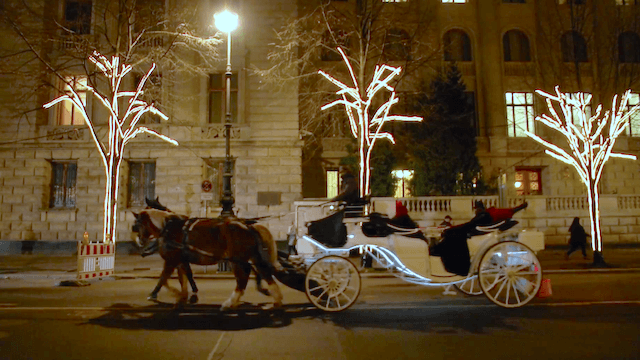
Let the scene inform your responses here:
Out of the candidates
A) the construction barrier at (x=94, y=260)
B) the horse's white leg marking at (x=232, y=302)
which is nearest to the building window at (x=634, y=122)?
the horse's white leg marking at (x=232, y=302)

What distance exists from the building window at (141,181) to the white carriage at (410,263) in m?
14.9

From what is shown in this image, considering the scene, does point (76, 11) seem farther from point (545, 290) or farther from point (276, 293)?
point (545, 290)

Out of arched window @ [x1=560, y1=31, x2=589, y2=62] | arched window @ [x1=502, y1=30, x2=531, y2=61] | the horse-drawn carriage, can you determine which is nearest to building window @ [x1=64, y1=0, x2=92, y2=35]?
the horse-drawn carriage

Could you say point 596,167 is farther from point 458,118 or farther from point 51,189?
point 51,189

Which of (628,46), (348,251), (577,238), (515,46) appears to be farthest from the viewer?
(515,46)

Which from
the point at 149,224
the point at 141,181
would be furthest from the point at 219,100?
the point at 149,224

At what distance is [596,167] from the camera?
15516 millimetres

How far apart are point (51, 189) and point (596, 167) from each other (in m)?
23.8

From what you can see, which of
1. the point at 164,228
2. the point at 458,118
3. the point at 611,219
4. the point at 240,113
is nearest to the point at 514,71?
the point at 458,118

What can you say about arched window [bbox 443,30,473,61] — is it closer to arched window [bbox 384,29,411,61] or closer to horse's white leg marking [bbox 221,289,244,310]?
arched window [bbox 384,29,411,61]

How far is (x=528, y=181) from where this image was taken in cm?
2366

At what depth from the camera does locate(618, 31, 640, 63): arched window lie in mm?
23781

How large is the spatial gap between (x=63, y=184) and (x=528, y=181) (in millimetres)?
24471

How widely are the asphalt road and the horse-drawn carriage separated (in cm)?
48
